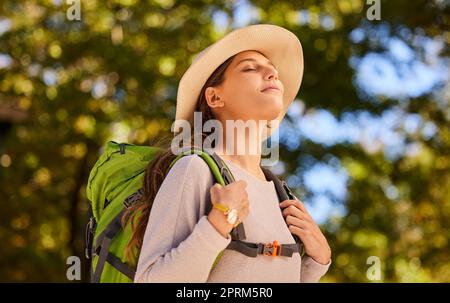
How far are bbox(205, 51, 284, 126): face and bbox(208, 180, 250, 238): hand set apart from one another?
37 centimetres

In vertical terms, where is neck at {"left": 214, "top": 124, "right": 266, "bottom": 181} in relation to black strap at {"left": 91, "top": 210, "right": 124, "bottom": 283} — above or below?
above

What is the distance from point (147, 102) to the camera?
11.1m

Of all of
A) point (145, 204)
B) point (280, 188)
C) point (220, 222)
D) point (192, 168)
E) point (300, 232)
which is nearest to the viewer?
point (220, 222)

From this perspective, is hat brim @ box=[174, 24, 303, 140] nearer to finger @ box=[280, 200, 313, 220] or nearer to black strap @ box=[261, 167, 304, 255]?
black strap @ box=[261, 167, 304, 255]

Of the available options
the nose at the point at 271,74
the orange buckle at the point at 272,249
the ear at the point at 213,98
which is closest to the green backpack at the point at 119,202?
the orange buckle at the point at 272,249

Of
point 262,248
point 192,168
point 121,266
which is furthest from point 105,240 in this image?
point 262,248

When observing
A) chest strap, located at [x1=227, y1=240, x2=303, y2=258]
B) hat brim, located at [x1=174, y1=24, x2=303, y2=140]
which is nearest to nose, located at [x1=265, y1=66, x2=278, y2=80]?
hat brim, located at [x1=174, y1=24, x2=303, y2=140]

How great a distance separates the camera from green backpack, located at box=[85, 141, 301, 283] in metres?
2.18

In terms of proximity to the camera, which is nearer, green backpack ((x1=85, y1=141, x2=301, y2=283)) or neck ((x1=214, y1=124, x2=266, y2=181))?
green backpack ((x1=85, y1=141, x2=301, y2=283))

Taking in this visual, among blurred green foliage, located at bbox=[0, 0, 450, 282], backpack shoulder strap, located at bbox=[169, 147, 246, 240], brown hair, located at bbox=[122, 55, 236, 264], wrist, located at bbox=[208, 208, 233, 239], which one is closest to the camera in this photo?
wrist, located at bbox=[208, 208, 233, 239]

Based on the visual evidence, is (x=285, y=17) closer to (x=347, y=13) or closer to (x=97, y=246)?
(x=347, y=13)

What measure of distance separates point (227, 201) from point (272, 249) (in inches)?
9.6

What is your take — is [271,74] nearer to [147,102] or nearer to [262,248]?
[262,248]

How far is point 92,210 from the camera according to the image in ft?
8.51
